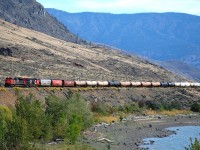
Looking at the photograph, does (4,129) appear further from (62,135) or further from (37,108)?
(62,135)

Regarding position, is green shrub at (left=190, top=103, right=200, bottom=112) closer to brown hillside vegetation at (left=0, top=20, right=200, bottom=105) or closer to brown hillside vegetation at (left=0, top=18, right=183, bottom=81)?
brown hillside vegetation at (left=0, top=20, right=200, bottom=105)

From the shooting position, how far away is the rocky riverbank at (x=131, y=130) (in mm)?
53031

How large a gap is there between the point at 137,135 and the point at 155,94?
44.0 metres

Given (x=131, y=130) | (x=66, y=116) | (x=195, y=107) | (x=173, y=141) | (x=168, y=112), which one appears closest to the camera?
(x=66, y=116)

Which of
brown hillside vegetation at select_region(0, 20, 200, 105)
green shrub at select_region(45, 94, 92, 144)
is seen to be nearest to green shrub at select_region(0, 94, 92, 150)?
green shrub at select_region(45, 94, 92, 144)

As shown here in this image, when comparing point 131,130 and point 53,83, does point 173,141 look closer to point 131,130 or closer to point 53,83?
point 131,130

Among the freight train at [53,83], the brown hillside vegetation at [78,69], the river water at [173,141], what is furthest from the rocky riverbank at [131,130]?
the freight train at [53,83]

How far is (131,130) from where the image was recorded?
69.1 meters

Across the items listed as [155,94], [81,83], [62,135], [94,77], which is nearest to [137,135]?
[62,135]

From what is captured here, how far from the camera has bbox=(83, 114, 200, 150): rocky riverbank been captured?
53.0 meters

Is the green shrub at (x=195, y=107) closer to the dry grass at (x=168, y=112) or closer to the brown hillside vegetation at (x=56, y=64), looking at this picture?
the dry grass at (x=168, y=112)

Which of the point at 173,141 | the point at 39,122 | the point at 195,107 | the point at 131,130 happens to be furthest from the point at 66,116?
the point at 195,107

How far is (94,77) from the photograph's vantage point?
116 meters

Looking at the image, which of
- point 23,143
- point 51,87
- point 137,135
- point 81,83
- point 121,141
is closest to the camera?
point 23,143
